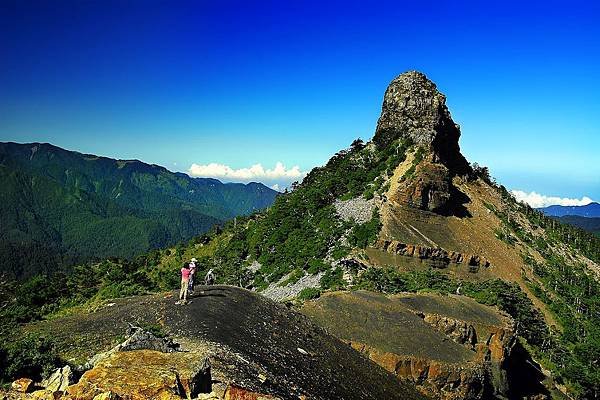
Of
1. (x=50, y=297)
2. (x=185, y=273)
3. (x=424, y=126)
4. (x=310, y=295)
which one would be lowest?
(x=50, y=297)

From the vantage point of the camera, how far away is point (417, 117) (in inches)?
3073

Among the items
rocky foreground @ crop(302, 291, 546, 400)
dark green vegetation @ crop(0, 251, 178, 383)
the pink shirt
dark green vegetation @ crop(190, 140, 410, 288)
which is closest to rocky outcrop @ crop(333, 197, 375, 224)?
dark green vegetation @ crop(190, 140, 410, 288)

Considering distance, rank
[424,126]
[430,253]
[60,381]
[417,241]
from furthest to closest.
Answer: [424,126] < [417,241] < [430,253] < [60,381]

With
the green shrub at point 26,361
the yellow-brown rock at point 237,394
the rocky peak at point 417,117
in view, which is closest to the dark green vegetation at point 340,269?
the rocky peak at point 417,117

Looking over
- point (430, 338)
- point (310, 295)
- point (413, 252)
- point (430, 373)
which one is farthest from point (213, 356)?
point (413, 252)

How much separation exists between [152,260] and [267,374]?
6826 centimetres

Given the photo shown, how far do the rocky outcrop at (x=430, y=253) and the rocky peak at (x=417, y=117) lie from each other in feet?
72.4

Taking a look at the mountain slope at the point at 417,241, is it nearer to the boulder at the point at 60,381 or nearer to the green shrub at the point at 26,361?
the green shrub at the point at 26,361

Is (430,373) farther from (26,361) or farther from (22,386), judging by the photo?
(22,386)

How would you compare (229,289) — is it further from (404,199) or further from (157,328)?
(404,199)

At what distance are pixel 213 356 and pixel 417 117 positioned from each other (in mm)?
71697

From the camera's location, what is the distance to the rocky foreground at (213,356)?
9.17 metres

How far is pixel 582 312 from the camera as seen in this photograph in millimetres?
64875

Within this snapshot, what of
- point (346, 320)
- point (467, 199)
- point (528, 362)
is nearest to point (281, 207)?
point (467, 199)
